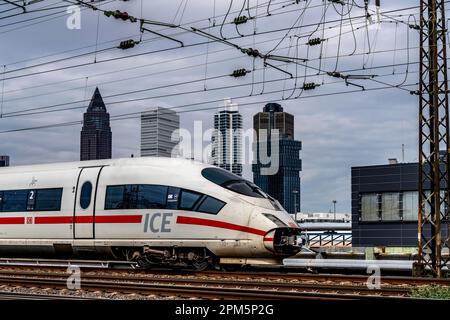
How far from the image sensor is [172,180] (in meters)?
20.3

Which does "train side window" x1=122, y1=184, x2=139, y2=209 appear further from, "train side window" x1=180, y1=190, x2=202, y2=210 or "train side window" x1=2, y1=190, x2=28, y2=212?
"train side window" x1=2, y1=190, x2=28, y2=212

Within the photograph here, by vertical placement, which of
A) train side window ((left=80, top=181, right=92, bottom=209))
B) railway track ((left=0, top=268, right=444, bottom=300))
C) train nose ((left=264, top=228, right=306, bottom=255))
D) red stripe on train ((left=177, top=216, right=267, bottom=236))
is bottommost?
railway track ((left=0, top=268, right=444, bottom=300))

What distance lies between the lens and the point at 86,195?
22047 millimetres

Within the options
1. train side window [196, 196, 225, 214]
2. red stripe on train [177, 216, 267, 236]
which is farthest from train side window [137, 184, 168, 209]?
train side window [196, 196, 225, 214]

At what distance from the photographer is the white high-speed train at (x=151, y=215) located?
63.8 feet

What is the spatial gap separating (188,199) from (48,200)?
5.83 metres

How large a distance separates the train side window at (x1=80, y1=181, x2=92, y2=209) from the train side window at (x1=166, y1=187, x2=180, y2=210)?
3.17 metres

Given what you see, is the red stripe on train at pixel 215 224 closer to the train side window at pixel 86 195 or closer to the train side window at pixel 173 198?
the train side window at pixel 173 198

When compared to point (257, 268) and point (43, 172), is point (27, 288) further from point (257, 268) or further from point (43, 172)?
point (257, 268)

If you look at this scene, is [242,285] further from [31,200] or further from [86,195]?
[31,200]

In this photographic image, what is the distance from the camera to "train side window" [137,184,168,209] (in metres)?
20.4

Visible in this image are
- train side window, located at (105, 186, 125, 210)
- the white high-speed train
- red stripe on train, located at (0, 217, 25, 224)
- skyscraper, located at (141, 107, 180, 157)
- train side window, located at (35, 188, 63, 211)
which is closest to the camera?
the white high-speed train

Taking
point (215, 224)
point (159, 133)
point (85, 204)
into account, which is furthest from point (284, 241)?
point (159, 133)
